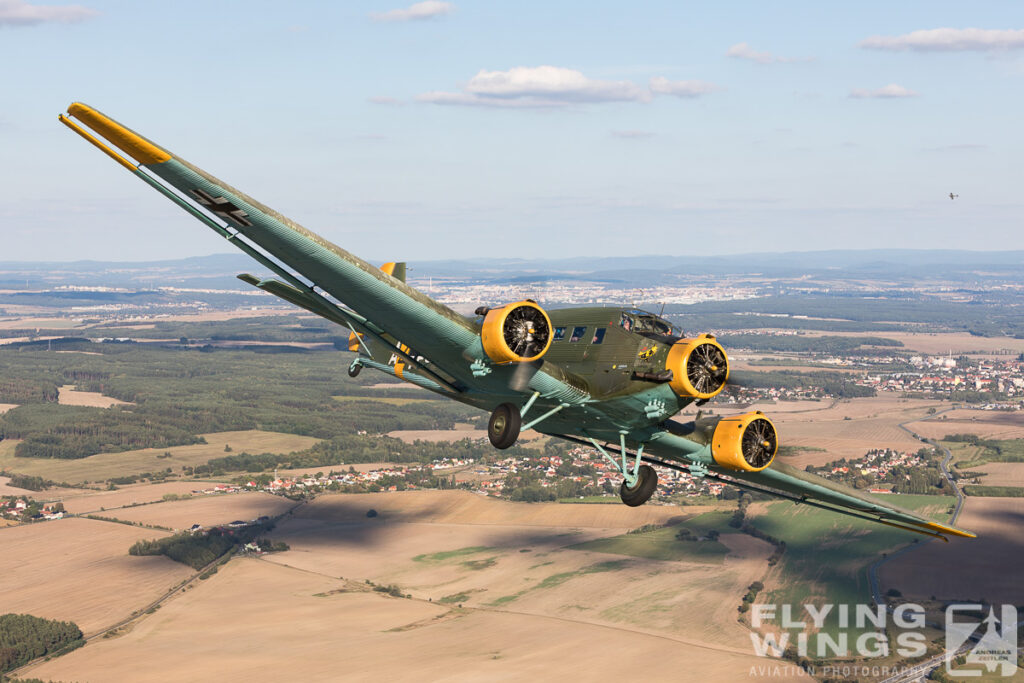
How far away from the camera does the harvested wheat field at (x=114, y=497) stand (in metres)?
177

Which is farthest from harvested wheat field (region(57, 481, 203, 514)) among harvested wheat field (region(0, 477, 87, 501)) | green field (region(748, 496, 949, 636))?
green field (region(748, 496, 949, 636))

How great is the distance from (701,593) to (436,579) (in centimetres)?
3656

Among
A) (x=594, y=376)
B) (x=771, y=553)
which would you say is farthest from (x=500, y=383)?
(x=771, y=553)

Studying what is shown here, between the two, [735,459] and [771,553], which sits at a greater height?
[735,459]

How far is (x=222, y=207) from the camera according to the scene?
2555 centimetres

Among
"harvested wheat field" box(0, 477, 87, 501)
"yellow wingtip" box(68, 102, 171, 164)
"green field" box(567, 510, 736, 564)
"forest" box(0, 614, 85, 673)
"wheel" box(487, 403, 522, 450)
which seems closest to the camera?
"yellow wingtip" box(68, 102, 171, 164)

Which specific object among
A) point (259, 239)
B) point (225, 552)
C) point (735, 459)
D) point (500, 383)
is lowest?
point (225, 552)

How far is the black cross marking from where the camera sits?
25.3 meters

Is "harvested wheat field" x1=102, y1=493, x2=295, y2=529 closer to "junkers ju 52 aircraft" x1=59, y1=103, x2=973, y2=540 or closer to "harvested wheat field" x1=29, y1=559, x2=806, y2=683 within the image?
"harvested wheat field" x1=29, y1=559, x2=806, y2=683

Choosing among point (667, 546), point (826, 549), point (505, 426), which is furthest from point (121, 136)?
point (826, 549)

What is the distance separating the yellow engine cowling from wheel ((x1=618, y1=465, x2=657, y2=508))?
3.17m

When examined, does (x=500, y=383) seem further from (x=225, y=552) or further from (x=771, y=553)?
(x=225, y=552)

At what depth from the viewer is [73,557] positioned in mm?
140250

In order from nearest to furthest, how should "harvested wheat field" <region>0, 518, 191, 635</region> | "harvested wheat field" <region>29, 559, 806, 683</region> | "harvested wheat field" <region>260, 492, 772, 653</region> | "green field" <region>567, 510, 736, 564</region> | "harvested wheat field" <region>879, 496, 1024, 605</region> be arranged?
"harvested wheat field" <region>29, 559, 806, 683</region>
"harvested wheat field" <region>260, 492, 772, 653</region>
"harvested wheat field" <region>0, 518, 191, 635</region>
"harvested wheat field" <region>879, 496, 1024, 605</region>
"green field" <region>567, 510, 736, 564</region>
